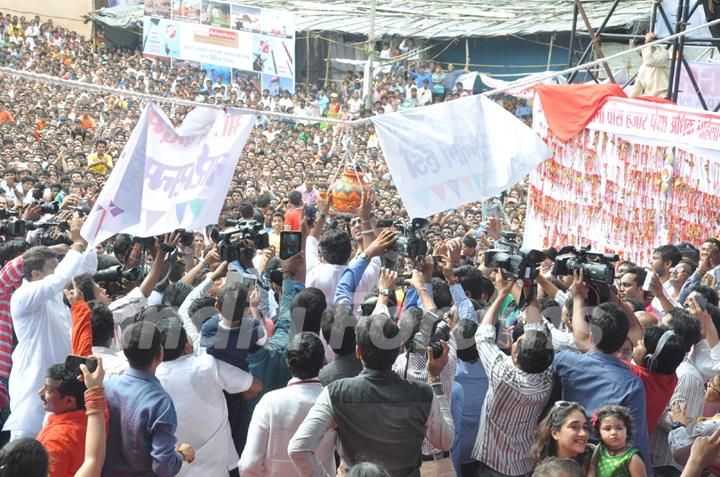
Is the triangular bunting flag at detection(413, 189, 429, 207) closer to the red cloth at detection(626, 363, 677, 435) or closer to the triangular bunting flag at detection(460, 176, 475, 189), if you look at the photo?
the triangular bunting flag at detection(460, 176, 475, 189)

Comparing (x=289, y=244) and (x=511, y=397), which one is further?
(x=289, y=244)

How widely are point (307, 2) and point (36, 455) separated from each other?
2572 cm

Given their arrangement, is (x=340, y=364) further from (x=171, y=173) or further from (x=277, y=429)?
(x=171, y=173)

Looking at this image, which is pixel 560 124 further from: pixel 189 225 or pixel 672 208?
pixel 189 225

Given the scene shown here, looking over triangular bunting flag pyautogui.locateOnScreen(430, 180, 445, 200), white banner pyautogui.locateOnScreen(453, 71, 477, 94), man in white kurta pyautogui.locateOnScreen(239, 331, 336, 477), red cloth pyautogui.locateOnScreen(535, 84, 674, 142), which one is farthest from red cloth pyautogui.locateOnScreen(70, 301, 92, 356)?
white banner pyautogui.locateOnScreen(453, 71, 477, 94)

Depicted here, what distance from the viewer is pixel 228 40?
2320 cm

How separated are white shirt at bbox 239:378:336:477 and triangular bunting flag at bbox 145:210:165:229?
7.89 feet

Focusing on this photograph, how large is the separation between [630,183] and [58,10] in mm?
20532

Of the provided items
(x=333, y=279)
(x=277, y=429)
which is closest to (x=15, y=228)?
(x=333, y=279)

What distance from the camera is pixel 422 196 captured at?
7051 mm

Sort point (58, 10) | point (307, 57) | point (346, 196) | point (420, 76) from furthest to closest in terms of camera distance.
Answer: point (58, 10)
point (307, 57)
point (420, 76)
point (346, 196)

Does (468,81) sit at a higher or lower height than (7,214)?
lower

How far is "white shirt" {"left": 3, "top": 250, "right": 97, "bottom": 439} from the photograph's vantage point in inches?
198

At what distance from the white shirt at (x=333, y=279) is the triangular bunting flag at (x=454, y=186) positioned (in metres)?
1.32
